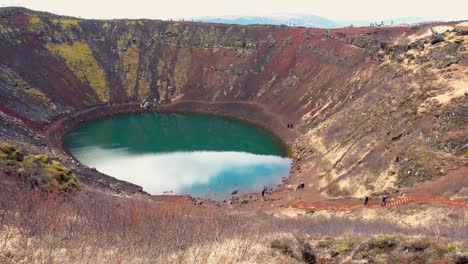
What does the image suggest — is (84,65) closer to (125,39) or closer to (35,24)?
(125,39)

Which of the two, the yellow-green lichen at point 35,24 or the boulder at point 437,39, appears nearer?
the boulder at point 437,39

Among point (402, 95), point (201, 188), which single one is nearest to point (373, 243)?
point (201, 188)

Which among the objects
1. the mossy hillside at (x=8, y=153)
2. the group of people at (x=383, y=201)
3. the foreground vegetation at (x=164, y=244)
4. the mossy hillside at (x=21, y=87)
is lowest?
the group of people at (x=383, y=201)

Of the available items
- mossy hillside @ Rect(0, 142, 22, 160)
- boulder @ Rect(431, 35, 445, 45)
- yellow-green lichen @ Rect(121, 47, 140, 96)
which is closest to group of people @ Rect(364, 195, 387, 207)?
mossy hillside @ Rect(0, 142, 22, 160)

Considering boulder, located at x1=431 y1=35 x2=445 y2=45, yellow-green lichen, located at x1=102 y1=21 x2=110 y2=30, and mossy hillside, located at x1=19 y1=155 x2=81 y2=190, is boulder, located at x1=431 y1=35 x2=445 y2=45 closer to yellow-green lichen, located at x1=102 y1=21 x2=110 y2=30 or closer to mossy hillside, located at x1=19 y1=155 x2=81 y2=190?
mossy hillside, located at x1=19 y1=155 x2=81 y2=190

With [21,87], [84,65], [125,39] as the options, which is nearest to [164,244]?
[21,87]

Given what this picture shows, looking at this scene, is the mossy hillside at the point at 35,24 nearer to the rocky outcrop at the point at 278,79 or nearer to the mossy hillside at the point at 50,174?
the rocky outcrop at the point at 278,79

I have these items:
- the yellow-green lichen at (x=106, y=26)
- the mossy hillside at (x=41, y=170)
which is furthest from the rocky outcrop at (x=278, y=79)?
the mossy hillside at (x=41, y=170)

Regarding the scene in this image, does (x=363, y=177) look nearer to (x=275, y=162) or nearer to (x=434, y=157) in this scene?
(x=434, y=157)
